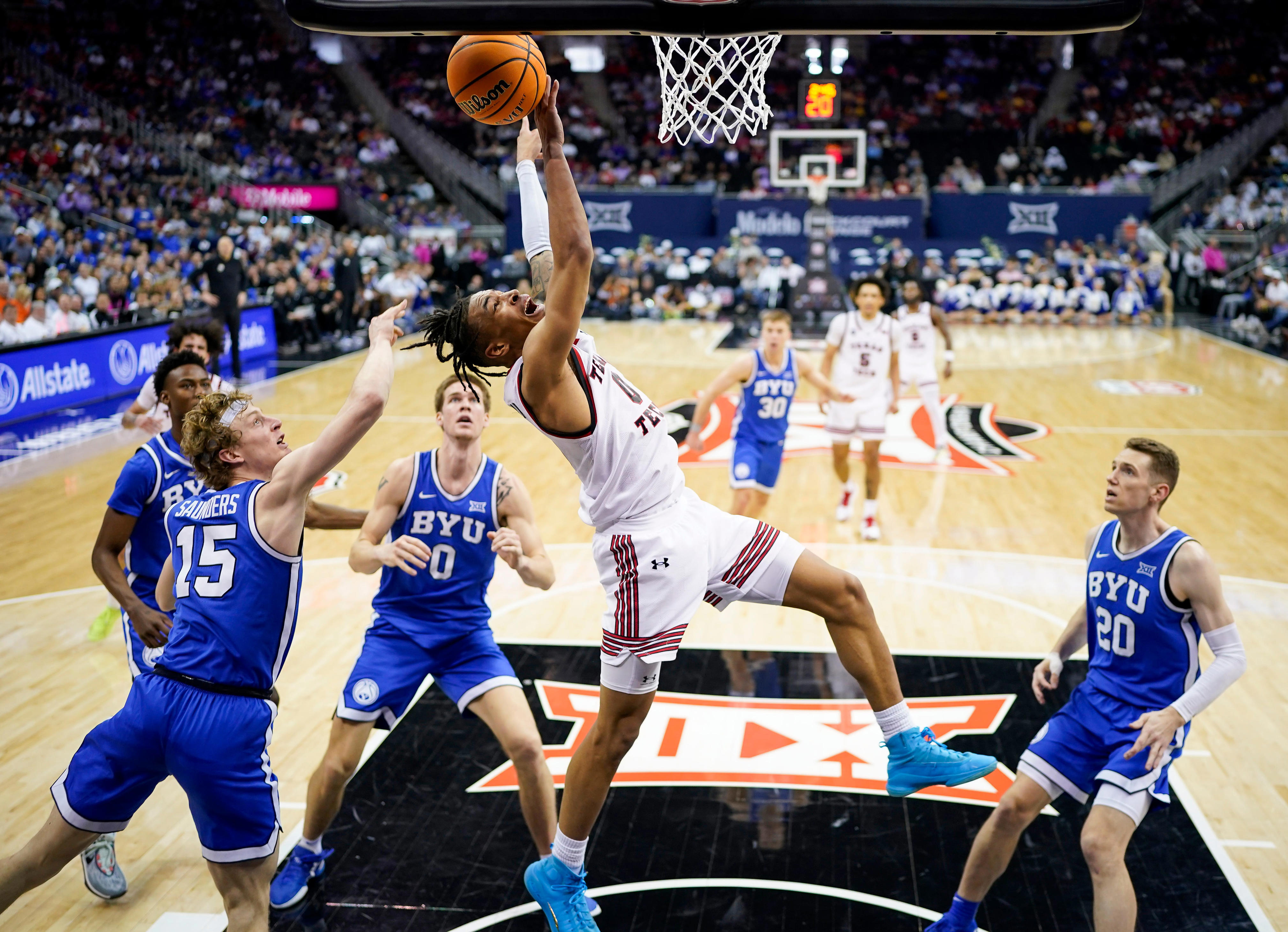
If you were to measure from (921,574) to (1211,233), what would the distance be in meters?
22.0

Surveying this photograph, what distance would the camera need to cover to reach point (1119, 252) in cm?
2561

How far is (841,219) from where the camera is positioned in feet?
89.8

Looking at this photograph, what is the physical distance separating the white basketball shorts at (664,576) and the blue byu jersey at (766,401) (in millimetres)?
4471

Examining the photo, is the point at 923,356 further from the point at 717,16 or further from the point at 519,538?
the point at 717,16

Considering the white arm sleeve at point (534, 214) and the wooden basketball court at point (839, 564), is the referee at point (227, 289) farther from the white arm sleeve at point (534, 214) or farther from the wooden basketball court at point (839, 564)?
the white arm sleeve at point (534, 214)

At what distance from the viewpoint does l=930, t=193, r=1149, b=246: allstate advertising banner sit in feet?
88.8

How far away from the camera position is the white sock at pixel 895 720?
370 centimetres

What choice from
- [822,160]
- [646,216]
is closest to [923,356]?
[822,160]

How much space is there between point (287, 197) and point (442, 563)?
87.3 ft

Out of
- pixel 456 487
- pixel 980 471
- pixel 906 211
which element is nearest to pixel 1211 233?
pixel 906 211

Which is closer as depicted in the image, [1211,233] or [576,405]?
[576,405]

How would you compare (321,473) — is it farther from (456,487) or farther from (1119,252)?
→ (1119,252)

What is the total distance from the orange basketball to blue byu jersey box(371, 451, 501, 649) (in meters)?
1.64

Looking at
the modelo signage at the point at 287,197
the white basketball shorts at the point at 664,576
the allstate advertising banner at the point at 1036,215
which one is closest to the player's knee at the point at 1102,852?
the white basketball shorts at the point at 664,576
